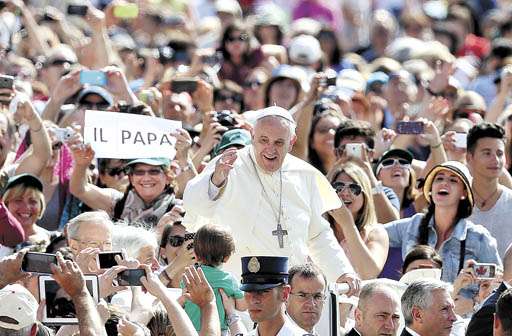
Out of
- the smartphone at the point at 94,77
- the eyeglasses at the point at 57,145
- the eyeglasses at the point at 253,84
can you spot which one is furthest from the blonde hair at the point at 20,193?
the eyeglasses at the point at 253,84

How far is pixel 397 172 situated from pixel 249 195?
8.30 feet

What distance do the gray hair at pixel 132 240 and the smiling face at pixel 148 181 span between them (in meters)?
1.37

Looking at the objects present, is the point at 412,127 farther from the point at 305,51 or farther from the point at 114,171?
the point at 305,51

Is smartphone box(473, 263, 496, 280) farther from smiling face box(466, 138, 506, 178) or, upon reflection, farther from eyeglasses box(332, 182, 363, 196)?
smiling face box(466, 138, 506, 178)

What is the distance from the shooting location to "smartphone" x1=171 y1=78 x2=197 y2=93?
13.8 m

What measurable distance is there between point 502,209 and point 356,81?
3859 millimetres

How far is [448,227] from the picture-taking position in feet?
38.0

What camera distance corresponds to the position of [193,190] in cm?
1029

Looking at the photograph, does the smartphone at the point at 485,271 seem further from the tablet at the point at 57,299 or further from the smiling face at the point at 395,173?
the tablet at the point at 57,299

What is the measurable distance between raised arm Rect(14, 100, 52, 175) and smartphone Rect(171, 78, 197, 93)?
1.66 meters

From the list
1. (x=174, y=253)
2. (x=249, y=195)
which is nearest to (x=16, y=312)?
(x=249, y=195)

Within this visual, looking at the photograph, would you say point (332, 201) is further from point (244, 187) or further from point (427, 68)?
point (427, 68)

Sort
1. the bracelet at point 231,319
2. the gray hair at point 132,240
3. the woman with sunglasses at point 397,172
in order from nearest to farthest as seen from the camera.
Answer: the bracelet at point 231,319
the gray hair at point 132,240
the woman with sunglasses at point 397,172

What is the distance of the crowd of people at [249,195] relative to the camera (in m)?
8.79
